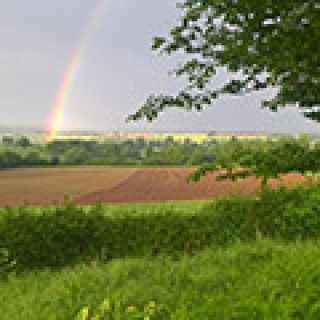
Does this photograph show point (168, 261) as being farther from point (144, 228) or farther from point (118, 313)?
point (118, 313)

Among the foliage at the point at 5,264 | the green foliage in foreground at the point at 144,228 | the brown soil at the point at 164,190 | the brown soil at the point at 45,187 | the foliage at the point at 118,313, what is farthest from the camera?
the brown soil at the point at 45,187

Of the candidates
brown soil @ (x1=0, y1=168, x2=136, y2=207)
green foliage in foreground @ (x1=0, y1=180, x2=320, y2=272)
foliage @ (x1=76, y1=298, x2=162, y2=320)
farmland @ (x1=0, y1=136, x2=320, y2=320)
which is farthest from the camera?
brown soil @ (x1=0, y1=168, x2=136, y2=207)

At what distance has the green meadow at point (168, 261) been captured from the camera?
5.07 m

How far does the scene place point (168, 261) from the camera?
846 centimetres

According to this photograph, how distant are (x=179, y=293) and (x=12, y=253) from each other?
4.81 metres

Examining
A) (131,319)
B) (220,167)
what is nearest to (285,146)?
(220,167)

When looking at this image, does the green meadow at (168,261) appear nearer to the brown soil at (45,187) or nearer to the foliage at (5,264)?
the foliage at (5,264)

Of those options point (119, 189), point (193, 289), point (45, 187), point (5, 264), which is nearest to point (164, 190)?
point (119, 189)

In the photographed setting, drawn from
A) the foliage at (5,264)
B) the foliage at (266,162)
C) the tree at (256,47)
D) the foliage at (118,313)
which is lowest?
the foliage at (5,264)

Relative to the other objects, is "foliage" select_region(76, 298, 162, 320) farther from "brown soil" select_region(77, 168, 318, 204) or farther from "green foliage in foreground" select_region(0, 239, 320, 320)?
"brown soil" select_region(77, 168, 318, 204)

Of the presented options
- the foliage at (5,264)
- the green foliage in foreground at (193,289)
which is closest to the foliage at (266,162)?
the green foliage in foreground at (193,289)

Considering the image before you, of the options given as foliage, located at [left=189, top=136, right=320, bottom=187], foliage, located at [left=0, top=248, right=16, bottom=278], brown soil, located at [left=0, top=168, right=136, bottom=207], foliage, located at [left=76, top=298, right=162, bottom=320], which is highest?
foliage, located at [left=189, top=136, right=320, bottom=187]

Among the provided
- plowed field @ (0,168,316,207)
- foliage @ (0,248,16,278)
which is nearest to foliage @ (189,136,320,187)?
foliage @ (0,248,16,278)

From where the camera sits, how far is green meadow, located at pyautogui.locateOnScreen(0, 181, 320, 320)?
5.07 metres
